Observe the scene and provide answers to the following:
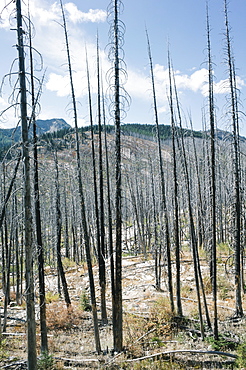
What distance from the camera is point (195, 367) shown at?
27.6 feet

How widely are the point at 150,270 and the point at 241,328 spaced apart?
12566mm

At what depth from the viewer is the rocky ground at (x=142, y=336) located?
8664 mm

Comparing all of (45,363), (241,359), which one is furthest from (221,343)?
(45,363)

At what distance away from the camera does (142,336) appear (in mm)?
10609

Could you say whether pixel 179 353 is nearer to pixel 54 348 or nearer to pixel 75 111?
pixel 54 348

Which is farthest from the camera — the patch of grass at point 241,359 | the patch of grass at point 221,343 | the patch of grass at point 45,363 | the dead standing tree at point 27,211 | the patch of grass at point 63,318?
the patch of grass at point 63,318

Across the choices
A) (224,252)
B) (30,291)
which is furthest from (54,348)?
(224,252)

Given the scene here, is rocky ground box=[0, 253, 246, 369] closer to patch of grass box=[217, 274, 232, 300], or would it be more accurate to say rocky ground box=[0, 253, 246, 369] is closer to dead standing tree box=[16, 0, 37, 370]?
patch of grass box=[217, 274, 232, 300]

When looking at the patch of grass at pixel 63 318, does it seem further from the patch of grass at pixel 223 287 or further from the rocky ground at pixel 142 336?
the patch of grass at pixel 223 287

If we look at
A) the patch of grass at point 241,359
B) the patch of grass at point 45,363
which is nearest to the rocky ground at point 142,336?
the patch of grass at point 45,363

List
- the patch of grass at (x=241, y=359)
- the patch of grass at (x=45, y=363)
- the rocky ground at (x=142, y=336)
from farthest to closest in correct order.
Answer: the rocky ground at (x=142, y=336)
the patch of grass at (x=45, y=363)
the patch of grass at (x=241, y=359)

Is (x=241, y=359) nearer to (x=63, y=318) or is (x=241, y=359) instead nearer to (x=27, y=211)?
(x=27, y=211)

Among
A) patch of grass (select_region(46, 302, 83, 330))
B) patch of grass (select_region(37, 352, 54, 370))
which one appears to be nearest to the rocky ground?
patch of grass (select_region(46, 302, 83, 330))

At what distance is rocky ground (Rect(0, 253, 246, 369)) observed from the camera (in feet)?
28.4
